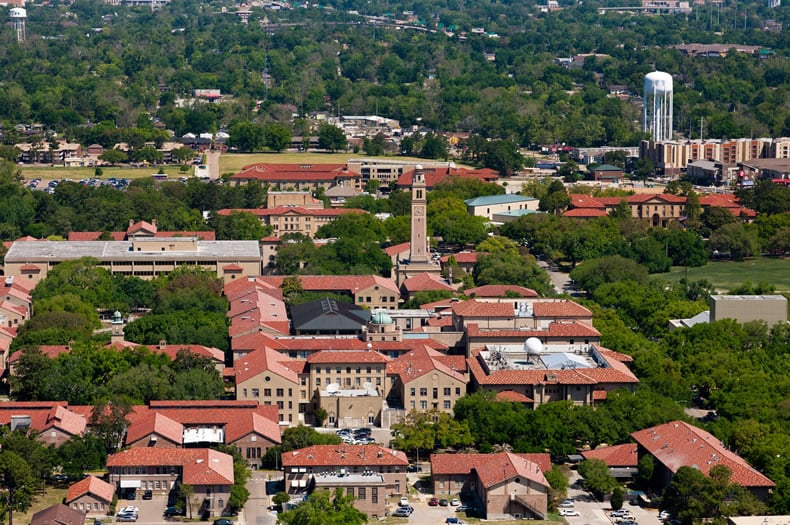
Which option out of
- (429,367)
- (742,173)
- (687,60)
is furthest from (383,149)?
(429,367)

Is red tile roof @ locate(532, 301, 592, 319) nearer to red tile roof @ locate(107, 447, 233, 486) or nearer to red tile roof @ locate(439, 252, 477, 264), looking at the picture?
red tile roof @ locate(439, 252, 477, 264)

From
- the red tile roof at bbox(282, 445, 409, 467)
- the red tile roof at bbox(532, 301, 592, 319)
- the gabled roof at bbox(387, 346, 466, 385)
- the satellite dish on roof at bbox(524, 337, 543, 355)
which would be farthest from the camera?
the red tile roof at bbox(532, 301, 592, 319)

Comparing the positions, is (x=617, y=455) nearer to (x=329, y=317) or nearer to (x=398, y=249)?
(x=329, y=317)

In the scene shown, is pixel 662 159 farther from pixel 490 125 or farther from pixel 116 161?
pixel 116 161

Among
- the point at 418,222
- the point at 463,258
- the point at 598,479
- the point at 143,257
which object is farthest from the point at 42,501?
the point at 463,258

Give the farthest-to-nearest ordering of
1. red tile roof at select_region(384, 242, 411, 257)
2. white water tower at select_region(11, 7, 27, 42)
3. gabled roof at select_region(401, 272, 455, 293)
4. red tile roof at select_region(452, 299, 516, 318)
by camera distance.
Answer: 1. white water tower at select_region(11, 7, 27, 42)
2. red tile roof at select_region(384, 242, 411, 257)
3. gabled roof at select_region(401, 272, 455, 293)
4. red tile roof at select_region(452, 299, 516, 318)

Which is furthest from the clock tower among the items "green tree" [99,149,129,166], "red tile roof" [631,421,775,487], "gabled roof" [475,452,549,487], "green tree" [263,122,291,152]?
"green tree" [263,122,291,152]

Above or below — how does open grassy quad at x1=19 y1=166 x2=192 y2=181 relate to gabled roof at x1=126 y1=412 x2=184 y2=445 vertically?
below
